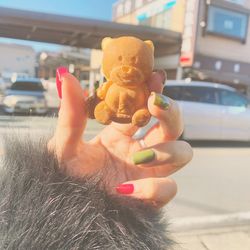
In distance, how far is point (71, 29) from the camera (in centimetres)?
1411

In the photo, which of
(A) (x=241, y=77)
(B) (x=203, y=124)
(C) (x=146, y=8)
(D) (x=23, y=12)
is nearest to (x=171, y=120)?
(B) (x=203, y=124)

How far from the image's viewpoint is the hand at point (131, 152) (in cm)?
126

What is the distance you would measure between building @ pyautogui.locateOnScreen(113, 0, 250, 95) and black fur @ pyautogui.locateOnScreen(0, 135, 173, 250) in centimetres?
1281

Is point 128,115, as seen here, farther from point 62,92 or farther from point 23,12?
point 23,12

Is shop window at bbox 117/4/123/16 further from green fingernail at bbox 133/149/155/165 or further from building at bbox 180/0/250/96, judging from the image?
green fingernail at bbox 133/149/155/165

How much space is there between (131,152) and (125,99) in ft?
0.95

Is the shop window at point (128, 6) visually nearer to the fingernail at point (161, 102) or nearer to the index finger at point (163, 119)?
the index finger at point (163, 119)

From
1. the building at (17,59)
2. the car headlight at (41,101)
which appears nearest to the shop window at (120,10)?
the car headlight at (41,101)

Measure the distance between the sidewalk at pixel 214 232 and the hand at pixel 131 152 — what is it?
1.90m

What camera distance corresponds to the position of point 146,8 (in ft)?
55.7

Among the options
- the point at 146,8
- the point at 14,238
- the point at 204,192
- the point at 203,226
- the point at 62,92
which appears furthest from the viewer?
the point at 146,8

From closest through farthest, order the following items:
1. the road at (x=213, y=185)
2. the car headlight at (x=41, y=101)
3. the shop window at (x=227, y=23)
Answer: the road at (x=213, y=185)
the car headlight at (x=41, y=101)
the shop window at (x=227, y=23)

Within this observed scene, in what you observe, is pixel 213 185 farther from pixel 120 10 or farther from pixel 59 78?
pixel 120 10

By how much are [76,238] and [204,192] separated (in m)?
4.09
